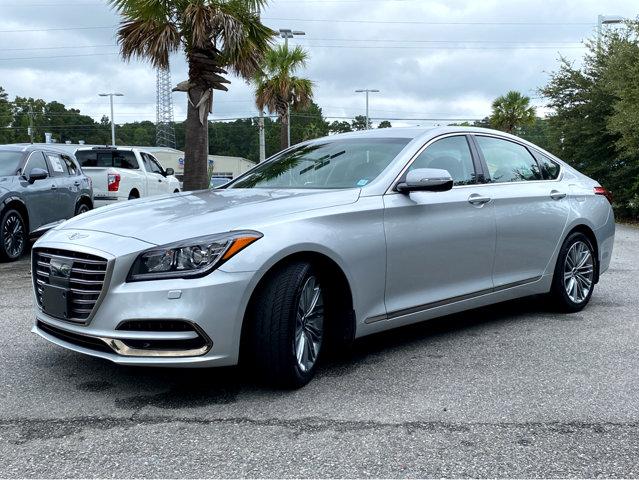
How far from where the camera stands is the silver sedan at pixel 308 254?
3.54m

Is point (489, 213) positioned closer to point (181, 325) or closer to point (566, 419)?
point (566, 419)

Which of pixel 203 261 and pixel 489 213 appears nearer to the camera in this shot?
pixel 203 261

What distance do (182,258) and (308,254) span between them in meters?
0.74

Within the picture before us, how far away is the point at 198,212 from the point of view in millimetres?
3986

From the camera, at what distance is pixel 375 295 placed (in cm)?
424

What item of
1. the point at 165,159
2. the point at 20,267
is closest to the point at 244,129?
the point at 165,159

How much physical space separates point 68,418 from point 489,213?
3197 mm

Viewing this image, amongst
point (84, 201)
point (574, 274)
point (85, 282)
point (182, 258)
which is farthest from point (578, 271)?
point (84, 201)

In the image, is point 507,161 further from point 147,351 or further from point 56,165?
point 56,165

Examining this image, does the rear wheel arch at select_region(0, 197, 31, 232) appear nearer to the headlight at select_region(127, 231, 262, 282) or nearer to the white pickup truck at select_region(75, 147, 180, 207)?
the white pickup truck at select_region(75, 147, 180, 207)

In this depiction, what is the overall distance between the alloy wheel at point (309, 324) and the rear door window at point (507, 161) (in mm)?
2032

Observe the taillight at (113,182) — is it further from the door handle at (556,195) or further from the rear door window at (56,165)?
the door handle at (556,195)

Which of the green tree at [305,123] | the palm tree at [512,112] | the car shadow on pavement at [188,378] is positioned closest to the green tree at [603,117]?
the car shadow on pavement at [188,378]

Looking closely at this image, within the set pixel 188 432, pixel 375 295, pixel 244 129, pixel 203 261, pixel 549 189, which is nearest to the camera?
pixel 188 432
